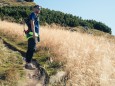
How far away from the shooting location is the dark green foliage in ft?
215

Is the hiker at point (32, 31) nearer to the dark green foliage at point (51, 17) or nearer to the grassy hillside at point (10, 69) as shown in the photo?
the grassy hillside at point (10, 69)

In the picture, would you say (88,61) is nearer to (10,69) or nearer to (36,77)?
(36,77)

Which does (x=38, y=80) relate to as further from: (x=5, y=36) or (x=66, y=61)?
(x=5, y=36)

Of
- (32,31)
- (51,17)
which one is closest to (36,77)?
(32,31)

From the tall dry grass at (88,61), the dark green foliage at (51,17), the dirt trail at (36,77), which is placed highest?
the tall dry grass at (88,61)

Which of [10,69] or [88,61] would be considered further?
[10,69]

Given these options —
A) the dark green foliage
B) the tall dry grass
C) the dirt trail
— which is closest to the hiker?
the dirt trail

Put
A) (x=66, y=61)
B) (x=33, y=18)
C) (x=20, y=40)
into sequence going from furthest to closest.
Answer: (x=20, y=40) → (x=33, y=18) → (x=66, y=61)

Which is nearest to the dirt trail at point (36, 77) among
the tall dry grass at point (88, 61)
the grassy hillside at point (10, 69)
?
the grassy hillside at point (10, 69)

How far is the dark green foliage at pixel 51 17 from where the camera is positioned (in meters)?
65.4

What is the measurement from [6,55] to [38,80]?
3320 millimetres

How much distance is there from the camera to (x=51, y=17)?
70.7 meters

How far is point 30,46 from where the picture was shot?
13422mm

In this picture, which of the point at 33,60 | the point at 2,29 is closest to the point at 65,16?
the point at 2,29
